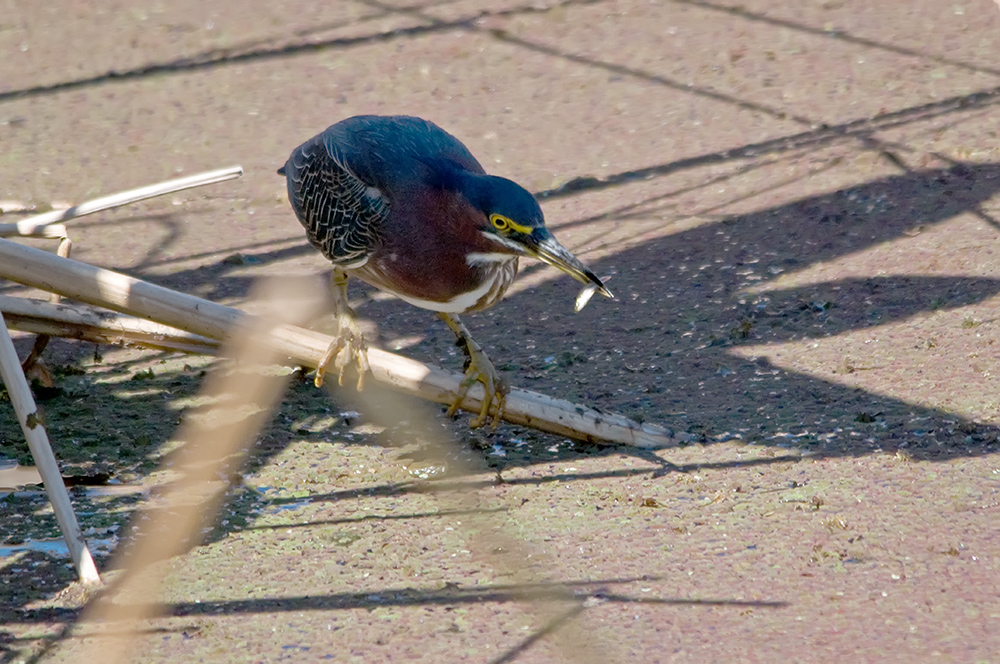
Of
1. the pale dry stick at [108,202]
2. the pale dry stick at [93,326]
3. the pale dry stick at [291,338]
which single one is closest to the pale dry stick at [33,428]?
the pale dry stick at [291,338]

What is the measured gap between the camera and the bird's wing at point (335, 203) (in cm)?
423

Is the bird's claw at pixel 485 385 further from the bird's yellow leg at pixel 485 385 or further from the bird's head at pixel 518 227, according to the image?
the bird's head at pixel 518 227

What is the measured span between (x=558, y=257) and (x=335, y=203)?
121cm

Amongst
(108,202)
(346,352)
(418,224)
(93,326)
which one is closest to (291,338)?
(346,352)

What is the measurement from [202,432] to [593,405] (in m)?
1.55

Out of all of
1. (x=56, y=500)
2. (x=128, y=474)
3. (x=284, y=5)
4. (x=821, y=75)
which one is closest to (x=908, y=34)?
(x=821, y=75)

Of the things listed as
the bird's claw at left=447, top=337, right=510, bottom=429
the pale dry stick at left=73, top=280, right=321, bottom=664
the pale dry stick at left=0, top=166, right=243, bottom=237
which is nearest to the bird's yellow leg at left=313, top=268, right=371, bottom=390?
the pale dry stick at left=73, top=280, right=321, bottom=664

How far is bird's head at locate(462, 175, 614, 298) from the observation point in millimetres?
3545

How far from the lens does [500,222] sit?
12.1ft

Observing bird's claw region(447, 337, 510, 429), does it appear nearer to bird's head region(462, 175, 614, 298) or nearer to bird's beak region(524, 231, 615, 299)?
bird's head region(462, 175, 614, 298)

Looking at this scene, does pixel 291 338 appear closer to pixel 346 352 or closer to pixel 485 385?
pixel 346 352

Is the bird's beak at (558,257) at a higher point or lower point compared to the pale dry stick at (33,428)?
higher

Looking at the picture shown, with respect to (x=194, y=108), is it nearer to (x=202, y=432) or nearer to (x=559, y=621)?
(x=202, y=432)

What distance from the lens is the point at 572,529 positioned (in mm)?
3920
